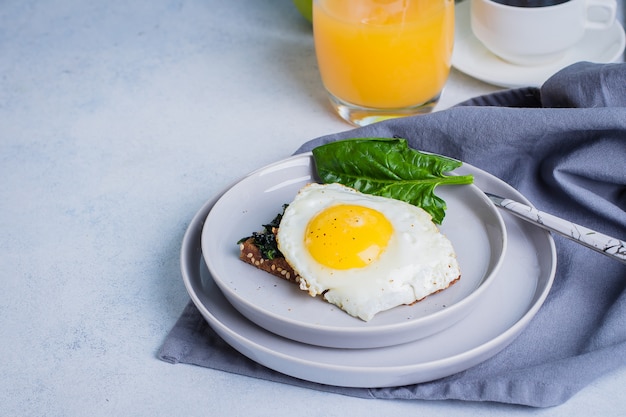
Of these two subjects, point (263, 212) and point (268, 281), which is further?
point (263, 212)

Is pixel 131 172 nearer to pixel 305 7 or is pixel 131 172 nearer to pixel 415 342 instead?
pixel 305 7

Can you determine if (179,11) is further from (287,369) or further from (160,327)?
(287,369)

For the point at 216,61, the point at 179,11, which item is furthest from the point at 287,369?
the point at 179,11

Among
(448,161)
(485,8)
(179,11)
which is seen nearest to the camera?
(448,161)

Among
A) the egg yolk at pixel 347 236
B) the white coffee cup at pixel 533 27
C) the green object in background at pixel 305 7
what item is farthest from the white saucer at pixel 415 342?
the green object in background at pixel 305 7

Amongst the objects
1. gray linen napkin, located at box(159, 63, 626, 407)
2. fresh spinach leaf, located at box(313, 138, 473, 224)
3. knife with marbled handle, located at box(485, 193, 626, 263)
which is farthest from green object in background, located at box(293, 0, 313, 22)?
knife with marbled handle, located at box(485, 193, 626, 263)

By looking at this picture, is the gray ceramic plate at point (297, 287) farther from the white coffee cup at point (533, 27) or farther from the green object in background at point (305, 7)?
the green object in background at point (305, 7)
